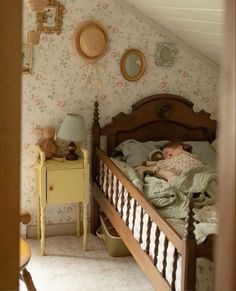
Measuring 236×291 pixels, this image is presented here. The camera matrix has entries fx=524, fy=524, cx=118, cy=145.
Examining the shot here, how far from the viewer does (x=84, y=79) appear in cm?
397

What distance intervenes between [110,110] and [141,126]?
27 cm

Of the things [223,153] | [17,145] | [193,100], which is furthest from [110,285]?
[223,153]

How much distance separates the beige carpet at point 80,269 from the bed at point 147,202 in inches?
12.6

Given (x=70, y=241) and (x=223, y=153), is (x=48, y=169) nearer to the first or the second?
(x=70, y=241)

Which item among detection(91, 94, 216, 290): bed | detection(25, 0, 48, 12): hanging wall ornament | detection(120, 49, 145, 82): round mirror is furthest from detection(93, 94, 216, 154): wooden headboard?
detection(25, 0, 48, 12): hanging wall ornament

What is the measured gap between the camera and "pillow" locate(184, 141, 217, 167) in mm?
3873

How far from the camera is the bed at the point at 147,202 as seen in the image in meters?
2.32

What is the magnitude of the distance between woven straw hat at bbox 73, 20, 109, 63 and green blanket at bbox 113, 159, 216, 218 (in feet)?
3.37

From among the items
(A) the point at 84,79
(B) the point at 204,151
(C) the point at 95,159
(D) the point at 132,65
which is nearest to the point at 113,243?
(C) the point at 95,159

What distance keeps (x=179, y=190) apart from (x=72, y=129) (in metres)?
0.96

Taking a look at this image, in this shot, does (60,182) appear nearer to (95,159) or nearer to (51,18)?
(95,159)

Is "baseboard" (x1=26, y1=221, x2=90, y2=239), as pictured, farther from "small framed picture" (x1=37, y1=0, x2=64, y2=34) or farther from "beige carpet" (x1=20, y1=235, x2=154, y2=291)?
"small framed picture" (x1=37, y1=0, x2=64, y2=34)

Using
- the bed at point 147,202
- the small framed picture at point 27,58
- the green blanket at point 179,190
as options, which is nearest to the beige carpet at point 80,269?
the bed at point 147,202

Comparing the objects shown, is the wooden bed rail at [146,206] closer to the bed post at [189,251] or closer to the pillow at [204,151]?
the bed post at [189,251]
